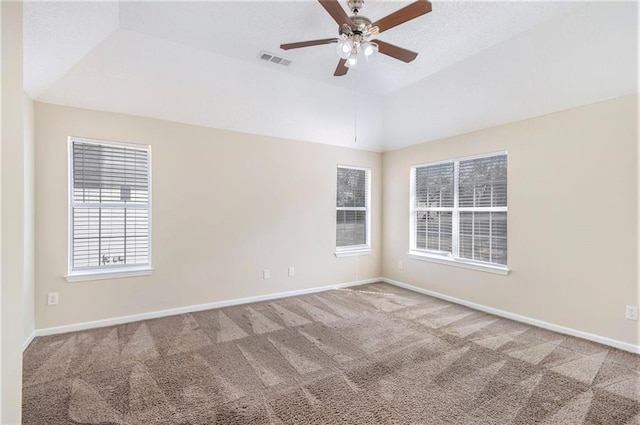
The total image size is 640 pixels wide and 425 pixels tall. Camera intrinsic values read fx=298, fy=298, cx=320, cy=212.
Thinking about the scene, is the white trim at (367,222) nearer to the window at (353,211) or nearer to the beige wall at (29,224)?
the window at (353,211)

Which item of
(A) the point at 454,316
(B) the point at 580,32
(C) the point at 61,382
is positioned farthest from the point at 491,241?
(C) the point at 61,382

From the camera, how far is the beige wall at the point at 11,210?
114 centimetres

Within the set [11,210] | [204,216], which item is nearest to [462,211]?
[204,216]

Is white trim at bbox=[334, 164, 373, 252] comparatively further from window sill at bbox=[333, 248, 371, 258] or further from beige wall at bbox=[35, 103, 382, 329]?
beige wall at bbox=[35, 103, 382, 329]

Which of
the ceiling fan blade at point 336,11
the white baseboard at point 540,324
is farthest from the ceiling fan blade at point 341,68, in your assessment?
the white baseboard at point 540,324

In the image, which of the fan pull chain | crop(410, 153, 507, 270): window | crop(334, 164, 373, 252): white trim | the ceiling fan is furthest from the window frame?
the ceiling fan

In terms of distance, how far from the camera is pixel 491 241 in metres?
4.05

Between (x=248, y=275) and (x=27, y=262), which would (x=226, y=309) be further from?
(x=27, y=262)

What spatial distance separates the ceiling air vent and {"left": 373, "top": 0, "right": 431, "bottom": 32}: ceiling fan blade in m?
1.42

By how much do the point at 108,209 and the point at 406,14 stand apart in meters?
3.72

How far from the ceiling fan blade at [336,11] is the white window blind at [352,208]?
330 centimetres

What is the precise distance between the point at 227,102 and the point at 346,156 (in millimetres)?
2288

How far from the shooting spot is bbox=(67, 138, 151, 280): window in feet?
11.2

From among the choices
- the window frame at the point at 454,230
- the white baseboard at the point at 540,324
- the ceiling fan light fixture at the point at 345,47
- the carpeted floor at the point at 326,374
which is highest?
the ceiling fan light fixture at the point at 345,47
